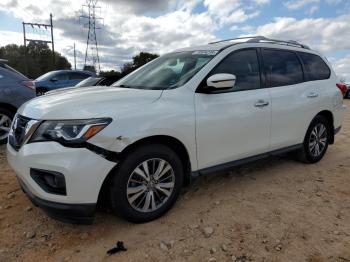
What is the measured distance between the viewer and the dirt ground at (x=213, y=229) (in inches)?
103

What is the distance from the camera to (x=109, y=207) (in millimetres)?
2877

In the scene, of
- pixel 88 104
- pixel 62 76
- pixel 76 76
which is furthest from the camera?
pixel 76 76

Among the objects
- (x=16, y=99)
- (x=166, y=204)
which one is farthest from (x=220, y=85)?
(x=16, y=99)

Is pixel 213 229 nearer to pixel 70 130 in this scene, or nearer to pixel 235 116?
pixel 235 116

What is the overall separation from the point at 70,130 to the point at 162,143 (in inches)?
34.1

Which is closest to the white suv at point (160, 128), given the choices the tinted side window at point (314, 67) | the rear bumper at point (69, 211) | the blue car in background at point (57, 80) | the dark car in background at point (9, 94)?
the rear bumper at point (69, 211)

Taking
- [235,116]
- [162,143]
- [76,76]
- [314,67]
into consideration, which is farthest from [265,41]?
[76,76]

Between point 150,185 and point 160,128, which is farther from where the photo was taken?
point 150,185

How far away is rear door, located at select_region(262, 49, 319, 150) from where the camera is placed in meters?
3.99

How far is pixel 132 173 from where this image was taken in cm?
280

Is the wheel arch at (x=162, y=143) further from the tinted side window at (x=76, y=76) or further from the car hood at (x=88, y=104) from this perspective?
the tinted side window at (x=76, y=76)

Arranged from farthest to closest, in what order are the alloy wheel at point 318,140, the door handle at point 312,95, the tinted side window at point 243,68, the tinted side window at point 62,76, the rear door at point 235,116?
the tinted side window at point 62,76 → the alloy wheel at point 318,140 → the door handle at point 312,95 → the tinted side window at point 243,68 → the rear door at point 235,116

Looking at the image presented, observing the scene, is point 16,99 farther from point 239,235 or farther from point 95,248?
point 239,235

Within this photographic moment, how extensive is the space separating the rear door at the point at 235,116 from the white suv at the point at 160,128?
0.01m
